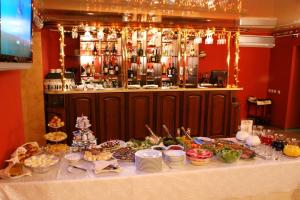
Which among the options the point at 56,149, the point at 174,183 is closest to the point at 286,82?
the point at 174,183

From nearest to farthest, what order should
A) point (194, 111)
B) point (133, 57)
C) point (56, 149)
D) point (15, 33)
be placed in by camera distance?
point (15, 33), point (56, 149), point (194, 111), point (133, 57)

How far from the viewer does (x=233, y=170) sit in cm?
204

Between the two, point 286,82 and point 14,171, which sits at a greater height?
point 286,82

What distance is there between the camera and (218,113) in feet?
17.8

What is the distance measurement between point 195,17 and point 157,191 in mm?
4631

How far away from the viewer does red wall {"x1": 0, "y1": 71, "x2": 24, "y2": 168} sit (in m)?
1.99

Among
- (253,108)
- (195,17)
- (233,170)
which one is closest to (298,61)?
(253,108)

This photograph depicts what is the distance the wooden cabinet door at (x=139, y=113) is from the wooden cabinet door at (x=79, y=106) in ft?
→ 2.32

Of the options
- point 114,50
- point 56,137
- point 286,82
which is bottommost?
point 56,137

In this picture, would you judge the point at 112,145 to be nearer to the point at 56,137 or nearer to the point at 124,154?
the point at 124,154

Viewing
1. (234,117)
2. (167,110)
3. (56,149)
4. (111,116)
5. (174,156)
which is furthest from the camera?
(234,117)

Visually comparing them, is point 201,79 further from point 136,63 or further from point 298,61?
point 298,61

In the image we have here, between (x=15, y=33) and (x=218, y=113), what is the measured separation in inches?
174

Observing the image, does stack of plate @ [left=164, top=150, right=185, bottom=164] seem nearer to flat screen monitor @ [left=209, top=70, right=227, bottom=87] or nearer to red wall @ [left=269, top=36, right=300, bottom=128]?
flat screen monitor @ [left=209, top=70, right=227, bottom=87]
